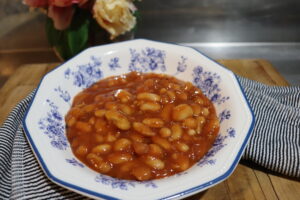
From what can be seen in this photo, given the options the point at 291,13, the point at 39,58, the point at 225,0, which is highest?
the point at 225,0

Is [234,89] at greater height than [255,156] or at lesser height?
greater

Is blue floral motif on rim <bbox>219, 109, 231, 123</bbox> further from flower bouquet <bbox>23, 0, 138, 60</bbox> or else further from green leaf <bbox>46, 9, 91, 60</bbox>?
green leaf <bbox>46, 9, 91, 60</bbox>

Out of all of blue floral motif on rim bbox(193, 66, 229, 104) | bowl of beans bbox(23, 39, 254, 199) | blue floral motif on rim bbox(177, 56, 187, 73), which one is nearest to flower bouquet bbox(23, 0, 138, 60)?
bowl of beans bbox(23, 39, 254, 199)

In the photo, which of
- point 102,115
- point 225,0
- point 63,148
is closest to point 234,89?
point 102,115

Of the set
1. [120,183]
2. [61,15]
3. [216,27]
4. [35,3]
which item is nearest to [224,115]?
[120,183]

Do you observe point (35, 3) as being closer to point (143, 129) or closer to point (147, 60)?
point (147, 60)

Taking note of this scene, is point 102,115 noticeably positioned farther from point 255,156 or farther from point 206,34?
point 206,34

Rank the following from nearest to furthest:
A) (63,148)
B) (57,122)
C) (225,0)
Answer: (63,148) → (57,122) → (225,0)

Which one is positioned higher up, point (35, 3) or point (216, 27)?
point (35, 3)

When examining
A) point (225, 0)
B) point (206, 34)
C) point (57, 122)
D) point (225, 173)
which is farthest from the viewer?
point (206, 34)
